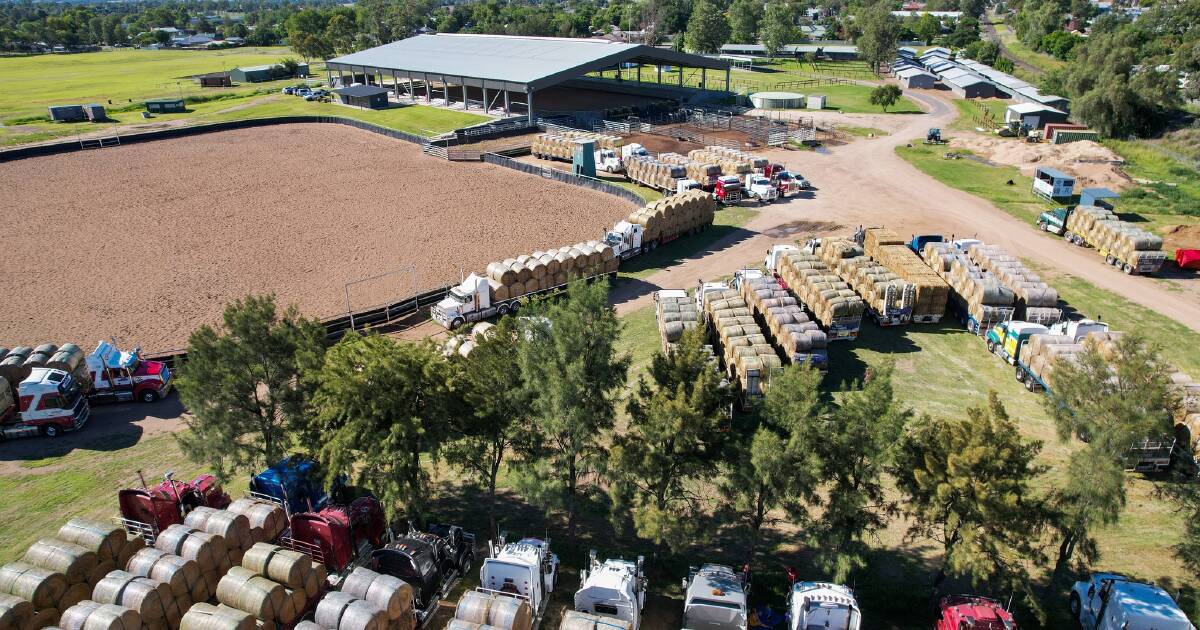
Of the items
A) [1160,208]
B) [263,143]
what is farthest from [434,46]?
[1160,208]

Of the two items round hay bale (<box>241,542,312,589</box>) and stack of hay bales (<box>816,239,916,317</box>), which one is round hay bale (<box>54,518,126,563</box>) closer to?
round hay bale (<box>241,542,312,589</box>)

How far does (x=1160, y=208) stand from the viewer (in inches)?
1813

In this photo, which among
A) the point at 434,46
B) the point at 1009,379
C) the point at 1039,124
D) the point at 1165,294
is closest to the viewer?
the point at 1009,379

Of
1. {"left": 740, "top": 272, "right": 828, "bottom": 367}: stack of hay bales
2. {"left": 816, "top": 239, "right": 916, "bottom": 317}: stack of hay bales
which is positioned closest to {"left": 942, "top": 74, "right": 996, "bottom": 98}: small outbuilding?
{"left": 816, "top": 239, "right": 916, "bottom": 317}: stack of hay bales

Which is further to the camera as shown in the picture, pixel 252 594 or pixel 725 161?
pixel 725 161

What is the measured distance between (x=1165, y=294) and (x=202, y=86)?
125484 millimetres

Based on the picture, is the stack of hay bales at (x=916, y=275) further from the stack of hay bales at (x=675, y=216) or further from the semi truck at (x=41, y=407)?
the semi truck at (x=41, y=407)

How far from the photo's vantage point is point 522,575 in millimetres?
16891

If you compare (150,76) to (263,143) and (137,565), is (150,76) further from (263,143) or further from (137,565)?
(137,565)

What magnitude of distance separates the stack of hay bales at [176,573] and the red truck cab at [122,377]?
12201 mm

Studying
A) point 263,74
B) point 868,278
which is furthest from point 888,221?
point 263,74

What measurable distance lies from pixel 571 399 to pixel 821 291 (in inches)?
680

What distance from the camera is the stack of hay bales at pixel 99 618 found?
47.2 ft

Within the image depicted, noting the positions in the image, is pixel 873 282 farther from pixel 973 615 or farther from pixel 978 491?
pixel 973 615
